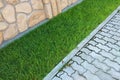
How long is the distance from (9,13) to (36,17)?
843mm

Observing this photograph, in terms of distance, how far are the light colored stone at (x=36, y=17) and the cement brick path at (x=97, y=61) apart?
4.84ft

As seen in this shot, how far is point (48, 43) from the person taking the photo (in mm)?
4887

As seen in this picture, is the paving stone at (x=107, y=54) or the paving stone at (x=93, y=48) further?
the paving stone at (x=93, y=48)

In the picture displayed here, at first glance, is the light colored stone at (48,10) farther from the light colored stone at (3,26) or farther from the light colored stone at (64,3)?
the light colored stone at (3,26)

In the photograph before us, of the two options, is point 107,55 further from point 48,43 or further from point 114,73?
point 48,43

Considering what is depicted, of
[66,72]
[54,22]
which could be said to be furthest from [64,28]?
[66,72]

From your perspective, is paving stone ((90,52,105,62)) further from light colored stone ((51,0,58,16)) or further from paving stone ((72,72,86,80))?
light colored stone ((51,0,58,16))

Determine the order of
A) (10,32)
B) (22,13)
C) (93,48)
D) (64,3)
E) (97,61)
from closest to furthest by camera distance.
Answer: (97,61) < (93,48) < (10,32) < (22,13) < (64,3)

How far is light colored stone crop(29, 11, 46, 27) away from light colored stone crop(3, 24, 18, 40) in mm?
490

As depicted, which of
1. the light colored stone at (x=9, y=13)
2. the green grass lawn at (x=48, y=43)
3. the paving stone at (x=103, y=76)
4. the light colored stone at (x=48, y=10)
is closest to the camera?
the paving stone at (x=103, y=76)

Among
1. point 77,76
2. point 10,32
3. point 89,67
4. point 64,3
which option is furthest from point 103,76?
point 64,3

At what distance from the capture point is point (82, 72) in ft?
13.4

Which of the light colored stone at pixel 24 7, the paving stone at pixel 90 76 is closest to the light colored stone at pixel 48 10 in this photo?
the light colored stone at pixel 24 7

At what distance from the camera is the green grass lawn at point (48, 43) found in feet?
13.8
